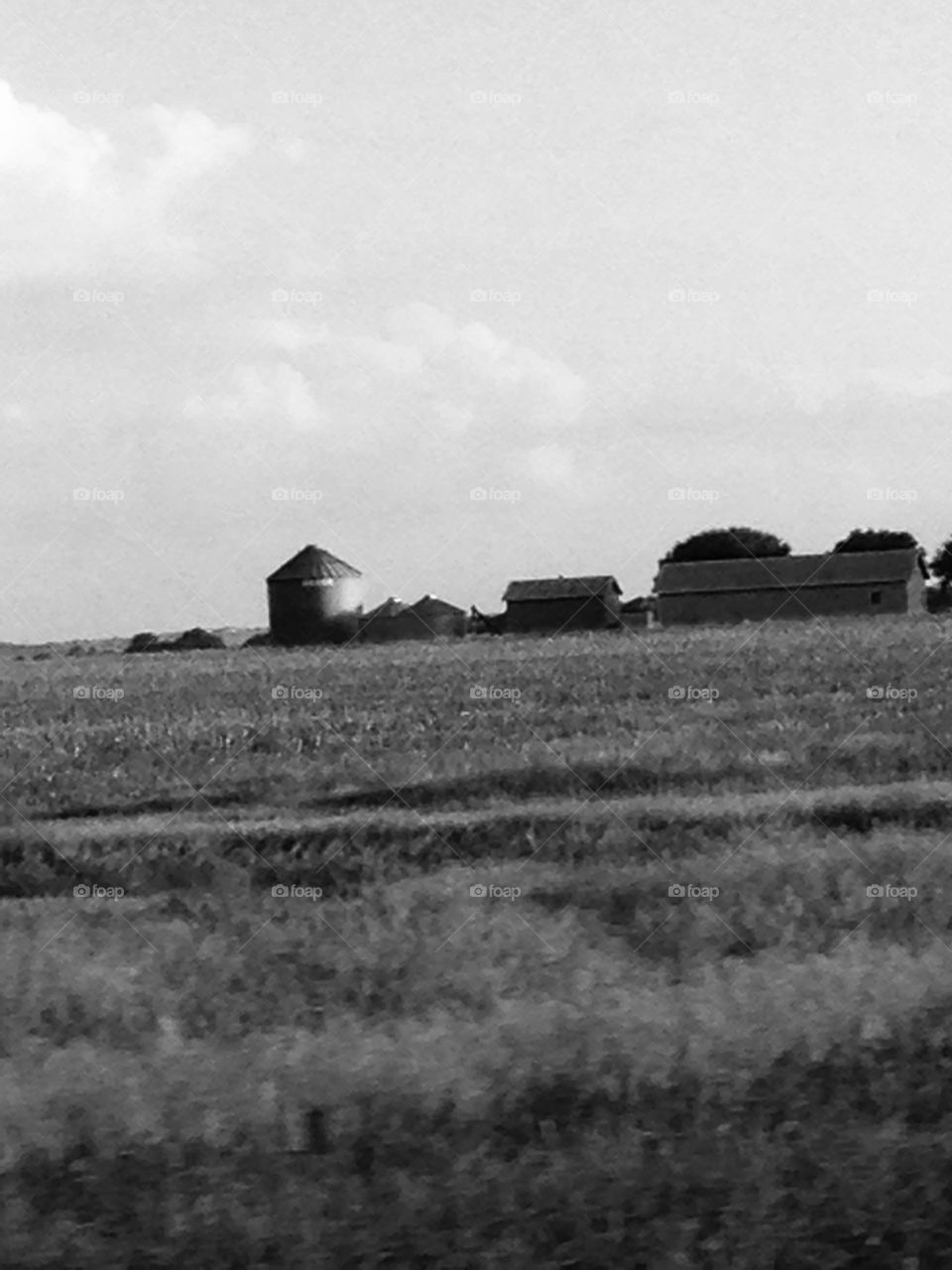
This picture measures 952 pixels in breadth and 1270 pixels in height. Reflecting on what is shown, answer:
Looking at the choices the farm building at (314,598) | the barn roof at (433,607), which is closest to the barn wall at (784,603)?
the barn roof at (433,607)

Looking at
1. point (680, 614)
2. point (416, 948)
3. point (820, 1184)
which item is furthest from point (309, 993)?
point (680, 614)

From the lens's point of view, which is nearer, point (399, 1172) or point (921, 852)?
point (399, 1172)

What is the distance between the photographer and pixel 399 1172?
6875 mm

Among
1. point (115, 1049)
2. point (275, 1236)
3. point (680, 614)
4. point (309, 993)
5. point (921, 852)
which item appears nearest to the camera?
point (275, 1236)

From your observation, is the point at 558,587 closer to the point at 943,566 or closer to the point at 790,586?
the point at 790,586

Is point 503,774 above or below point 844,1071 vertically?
above

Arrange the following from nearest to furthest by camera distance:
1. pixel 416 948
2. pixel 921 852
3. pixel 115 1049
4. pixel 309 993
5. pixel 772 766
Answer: pixel 115 1049, pixel 309 993, pixel 416 948, pixel 921 852, pixel 772 766

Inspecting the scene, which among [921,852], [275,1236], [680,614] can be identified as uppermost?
[680,614]

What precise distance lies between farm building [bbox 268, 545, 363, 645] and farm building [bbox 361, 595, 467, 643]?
15 centimetres

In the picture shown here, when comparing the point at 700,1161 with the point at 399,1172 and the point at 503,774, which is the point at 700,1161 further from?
the point at 503,774

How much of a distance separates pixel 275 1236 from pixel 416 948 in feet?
11.9

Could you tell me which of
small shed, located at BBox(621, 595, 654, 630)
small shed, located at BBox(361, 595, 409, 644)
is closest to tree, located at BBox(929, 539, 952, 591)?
small shed, located at BBox(621, 595, 654, 630)

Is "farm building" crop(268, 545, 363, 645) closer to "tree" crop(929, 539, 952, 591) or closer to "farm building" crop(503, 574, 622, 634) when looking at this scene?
"farm building" crop(503, 574, 622, 634)

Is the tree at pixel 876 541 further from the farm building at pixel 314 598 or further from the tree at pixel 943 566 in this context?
the farm building at pixel 314 598
